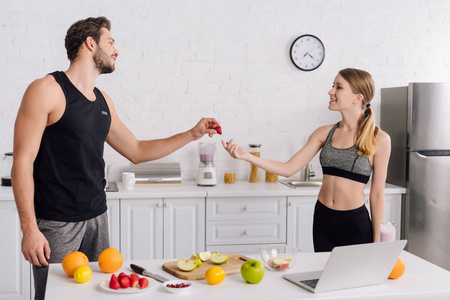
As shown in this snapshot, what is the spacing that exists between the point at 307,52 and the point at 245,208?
4.72 feet

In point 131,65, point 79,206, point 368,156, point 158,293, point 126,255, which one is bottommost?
point 126,255

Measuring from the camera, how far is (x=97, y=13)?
14.1 feet

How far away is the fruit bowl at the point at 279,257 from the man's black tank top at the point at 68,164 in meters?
0.82

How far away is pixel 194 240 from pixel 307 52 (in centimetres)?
180

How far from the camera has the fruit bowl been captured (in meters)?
2.12

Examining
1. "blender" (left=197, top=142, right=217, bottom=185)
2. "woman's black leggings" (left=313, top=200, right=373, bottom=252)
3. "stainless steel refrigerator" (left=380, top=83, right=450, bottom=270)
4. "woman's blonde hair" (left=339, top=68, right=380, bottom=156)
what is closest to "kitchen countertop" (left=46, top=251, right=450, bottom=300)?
"woman's black leggings" (left=313, top=200, right=373, bottom=252)

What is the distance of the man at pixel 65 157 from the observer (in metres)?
2.22

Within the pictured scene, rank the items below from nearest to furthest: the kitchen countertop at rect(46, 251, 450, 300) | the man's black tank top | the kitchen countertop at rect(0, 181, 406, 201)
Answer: the kitchen countertop at rect(46, 251, 450, 300), the man's black tank top, the kitchen countertop at rect(0, 181, 406, 201)

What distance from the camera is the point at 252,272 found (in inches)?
76.9

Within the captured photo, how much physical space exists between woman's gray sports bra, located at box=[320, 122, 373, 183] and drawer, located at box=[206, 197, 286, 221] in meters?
1.02

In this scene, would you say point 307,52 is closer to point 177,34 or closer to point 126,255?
point 177,34

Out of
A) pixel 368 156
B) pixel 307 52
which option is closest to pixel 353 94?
pixel 368 156

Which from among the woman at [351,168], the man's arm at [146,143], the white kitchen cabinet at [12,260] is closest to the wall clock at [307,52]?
the woman at [351,168]

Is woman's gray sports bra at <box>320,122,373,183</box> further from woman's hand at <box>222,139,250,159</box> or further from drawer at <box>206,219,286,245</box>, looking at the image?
drawer at <box>206,219,286,245</box>
